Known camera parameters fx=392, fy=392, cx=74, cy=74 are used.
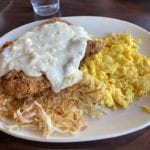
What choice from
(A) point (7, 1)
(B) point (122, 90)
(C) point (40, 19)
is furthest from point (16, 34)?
(B) point (122, 90)

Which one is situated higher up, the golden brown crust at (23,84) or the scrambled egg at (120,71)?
the golden brown crust at (23,84)

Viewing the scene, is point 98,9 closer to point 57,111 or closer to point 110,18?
point 110,18

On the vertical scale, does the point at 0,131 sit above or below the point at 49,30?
below

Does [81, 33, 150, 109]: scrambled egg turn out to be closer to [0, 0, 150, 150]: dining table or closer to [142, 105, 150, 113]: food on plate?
[142, 105, 150, 113]: food on plate

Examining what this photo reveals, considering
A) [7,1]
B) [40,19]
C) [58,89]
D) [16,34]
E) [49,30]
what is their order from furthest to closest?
[7,1] → [40,19] → [16,34] → [49,30] → [58,89]

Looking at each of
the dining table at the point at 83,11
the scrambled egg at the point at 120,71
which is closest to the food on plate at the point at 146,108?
the scrambled egg at the point at 120,71

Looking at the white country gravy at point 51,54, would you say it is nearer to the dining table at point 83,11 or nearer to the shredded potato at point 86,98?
the shredded potato at point 86,98

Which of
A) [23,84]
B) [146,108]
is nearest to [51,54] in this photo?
[23,84]
